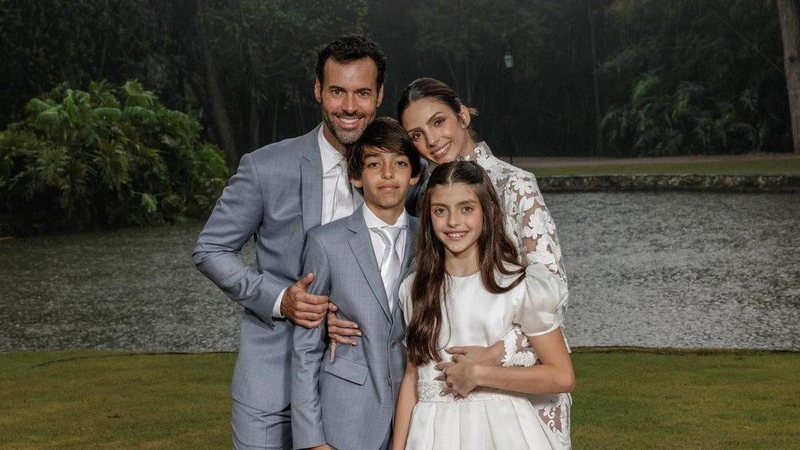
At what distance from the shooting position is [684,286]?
12891 mm

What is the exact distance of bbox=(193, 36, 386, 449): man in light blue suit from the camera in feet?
12.1

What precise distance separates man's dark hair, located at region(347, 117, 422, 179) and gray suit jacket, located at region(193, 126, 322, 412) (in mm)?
210

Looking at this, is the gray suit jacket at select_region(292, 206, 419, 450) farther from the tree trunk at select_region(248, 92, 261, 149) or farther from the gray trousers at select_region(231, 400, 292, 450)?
the tree trunk at select_region(248, 92, 261, 149)

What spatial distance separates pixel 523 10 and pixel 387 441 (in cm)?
4628

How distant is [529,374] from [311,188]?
0.79 metres

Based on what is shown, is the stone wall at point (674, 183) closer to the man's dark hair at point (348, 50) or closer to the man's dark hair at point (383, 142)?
the man's dark hair at point (348, 50)

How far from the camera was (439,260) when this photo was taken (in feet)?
11.2

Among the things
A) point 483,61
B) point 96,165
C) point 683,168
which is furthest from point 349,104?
point 483,61

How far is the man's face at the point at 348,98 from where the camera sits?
3.65m

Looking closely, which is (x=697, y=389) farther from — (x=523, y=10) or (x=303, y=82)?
(x=523, y=10)

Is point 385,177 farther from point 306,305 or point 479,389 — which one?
point 479,389

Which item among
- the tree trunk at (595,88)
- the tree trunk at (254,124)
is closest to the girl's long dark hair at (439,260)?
the tree trunk at (254,124)

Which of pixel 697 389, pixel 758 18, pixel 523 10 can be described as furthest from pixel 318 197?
pixel 523 10

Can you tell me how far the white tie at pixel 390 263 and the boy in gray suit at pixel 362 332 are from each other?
0.8 inches
